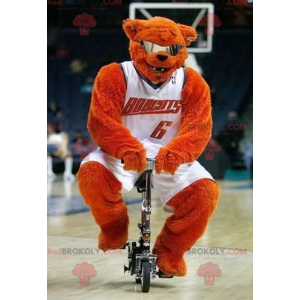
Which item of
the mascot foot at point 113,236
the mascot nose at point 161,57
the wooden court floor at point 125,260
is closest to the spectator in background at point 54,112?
the wooden court floor at point 125,260

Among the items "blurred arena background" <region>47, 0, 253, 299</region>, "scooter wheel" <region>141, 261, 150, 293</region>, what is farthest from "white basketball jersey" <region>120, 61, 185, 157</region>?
"blurred arena background" <region>47, 0, 253, 299</region>

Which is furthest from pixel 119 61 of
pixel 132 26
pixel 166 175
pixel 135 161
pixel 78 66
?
pixel 135 161

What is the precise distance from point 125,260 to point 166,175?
958 millimetres

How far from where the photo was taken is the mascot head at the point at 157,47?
3.69m

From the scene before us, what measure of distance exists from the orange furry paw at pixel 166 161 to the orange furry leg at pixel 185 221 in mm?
215

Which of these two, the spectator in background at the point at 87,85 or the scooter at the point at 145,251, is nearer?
the scooter at the point at 145,251

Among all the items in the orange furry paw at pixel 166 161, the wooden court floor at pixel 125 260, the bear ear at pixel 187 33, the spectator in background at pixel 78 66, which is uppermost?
the spectator in background at pixel 78 66

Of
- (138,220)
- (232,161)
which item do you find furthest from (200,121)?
(232,161)

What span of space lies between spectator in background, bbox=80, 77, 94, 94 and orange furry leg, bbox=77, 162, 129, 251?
1022cm

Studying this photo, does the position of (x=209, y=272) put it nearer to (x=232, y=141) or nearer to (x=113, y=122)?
(x=113, y=122)

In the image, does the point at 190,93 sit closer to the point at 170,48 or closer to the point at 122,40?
the point at 170,48

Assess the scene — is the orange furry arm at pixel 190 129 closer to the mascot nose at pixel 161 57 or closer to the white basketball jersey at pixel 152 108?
the white basketball jersey at pixel 152 108

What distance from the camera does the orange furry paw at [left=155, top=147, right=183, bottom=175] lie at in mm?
3576
